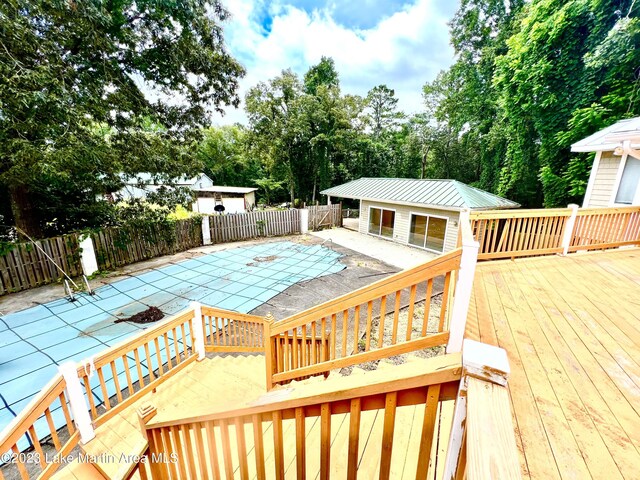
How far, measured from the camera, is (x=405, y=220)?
12383 millimetres

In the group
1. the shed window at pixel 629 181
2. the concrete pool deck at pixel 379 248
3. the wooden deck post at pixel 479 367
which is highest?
the shed window at pixel 629 181

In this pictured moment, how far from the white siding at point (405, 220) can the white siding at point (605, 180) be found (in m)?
3.78

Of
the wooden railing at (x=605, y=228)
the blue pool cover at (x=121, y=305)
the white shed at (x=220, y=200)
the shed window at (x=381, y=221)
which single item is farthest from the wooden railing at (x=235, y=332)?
the white shed at (x=220, y=200)

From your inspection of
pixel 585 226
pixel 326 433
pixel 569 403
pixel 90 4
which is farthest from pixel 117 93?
pixel 585 226

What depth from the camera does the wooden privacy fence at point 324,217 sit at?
15281 mm

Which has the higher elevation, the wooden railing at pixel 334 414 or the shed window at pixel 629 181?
the shed window at pixel 629 181

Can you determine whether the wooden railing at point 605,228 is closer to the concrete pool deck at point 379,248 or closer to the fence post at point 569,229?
the fence post at point 569,229

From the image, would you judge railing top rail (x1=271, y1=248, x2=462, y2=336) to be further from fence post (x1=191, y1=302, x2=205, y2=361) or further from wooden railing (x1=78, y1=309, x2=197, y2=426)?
fence post (x1=191, y1=302, x2=205, y2=361)

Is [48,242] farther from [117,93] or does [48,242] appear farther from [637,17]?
[637,17]

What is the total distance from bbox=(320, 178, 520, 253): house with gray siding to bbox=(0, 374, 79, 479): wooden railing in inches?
426

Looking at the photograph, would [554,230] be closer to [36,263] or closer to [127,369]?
[127,369]

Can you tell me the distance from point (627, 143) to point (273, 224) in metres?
12.3

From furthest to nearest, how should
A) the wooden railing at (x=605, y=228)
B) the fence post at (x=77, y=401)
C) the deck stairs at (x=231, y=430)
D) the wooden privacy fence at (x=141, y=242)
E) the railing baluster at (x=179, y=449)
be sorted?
the wooden privacy fence at (x=141, y=242), the wooden railing at (x=605, y=228), the fence post at (x=77, y=401), the deck stairs at (x=231, y=430), the railing baluster at (x=179, y=449)

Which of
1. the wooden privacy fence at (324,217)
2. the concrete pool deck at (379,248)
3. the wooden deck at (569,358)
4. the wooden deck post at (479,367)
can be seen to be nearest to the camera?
the wooden deck post at (479,367)
